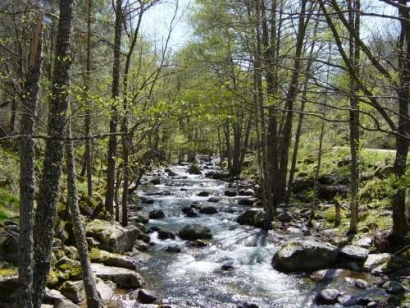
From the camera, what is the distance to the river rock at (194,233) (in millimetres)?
14508

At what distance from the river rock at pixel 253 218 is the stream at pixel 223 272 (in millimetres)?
336

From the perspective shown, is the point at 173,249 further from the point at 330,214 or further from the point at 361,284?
the point at 330,214

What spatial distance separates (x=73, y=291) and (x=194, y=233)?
6.62 metres

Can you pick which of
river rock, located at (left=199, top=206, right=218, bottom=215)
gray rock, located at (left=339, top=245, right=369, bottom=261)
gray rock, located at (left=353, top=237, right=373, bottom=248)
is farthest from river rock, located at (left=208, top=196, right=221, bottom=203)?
gray rock, located at (left=339, top=245, right=369, bottom=261)

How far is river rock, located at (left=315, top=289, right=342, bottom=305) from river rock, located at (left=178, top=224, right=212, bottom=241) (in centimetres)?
591

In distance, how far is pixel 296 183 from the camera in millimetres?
Result: 22172

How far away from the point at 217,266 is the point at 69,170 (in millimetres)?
5800

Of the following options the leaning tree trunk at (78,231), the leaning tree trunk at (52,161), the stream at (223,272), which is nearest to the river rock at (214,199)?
the stream at (223,272)

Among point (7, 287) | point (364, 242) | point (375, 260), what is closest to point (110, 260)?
point (7, 287)

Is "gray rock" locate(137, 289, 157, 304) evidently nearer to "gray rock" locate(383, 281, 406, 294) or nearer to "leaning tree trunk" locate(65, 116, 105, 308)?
"leaning tree trunk" locate(65, 116, 105, 308)

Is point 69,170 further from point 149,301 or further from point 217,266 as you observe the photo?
point 217,266

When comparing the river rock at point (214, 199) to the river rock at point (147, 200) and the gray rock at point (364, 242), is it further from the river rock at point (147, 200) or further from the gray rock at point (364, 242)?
the gray rock at point (364, 242)

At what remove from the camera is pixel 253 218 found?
1661cm

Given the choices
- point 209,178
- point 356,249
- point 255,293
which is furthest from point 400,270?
point 209,178
